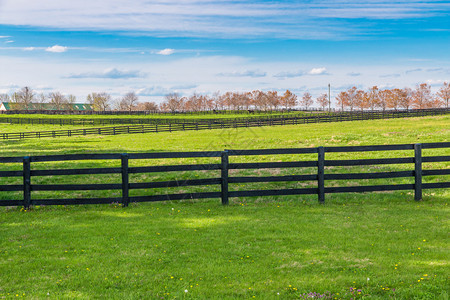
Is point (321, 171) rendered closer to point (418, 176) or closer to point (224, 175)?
point (224, 175)

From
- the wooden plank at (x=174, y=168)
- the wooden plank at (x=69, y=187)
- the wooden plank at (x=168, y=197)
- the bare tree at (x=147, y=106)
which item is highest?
the bare tree at (x=147, y=106)

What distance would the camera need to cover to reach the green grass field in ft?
17.5

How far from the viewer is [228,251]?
6.75 metres

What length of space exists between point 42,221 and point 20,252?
84.8 inches

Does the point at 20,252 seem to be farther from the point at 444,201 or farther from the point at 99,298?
the point at 444,201

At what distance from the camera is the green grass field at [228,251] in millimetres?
5328

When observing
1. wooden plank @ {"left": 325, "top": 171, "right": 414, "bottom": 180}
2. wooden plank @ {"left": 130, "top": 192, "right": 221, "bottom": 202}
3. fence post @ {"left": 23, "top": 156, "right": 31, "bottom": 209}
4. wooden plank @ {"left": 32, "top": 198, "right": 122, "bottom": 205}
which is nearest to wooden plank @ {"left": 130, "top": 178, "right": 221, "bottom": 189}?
wooden plank @ {"left": 130, "top": 192, "right": 221, "bottom": 202}

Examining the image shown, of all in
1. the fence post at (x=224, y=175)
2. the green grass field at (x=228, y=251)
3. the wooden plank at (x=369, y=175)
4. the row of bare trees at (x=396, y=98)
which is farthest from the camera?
the row of bare trees at (x=396, y=98)

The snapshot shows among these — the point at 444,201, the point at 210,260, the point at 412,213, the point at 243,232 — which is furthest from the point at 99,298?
the point at 444,201

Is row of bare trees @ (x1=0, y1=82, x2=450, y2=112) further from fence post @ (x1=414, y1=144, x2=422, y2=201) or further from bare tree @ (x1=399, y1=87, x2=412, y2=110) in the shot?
fence post @ (x1=414, y1=144, x2=422, y2=201)

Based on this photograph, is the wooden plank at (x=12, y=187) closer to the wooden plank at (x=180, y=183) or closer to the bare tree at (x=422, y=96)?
the wooden plank at (x=180, y=183)

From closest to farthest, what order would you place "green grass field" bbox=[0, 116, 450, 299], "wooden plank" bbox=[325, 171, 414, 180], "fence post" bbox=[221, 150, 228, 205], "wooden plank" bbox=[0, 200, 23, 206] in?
"green grass field" bbox=[0, 116, 450, 299], "wooden plank" bbox=[0, 200, 23, 206], "fence post" bbox=[221, 150, 228, 205], "wooden plank" bbox=[325, 171, 414, 180]

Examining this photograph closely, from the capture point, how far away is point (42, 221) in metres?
8.99

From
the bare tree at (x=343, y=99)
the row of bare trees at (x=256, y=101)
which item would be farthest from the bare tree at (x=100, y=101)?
the bare tree at (x=343, y=99)
